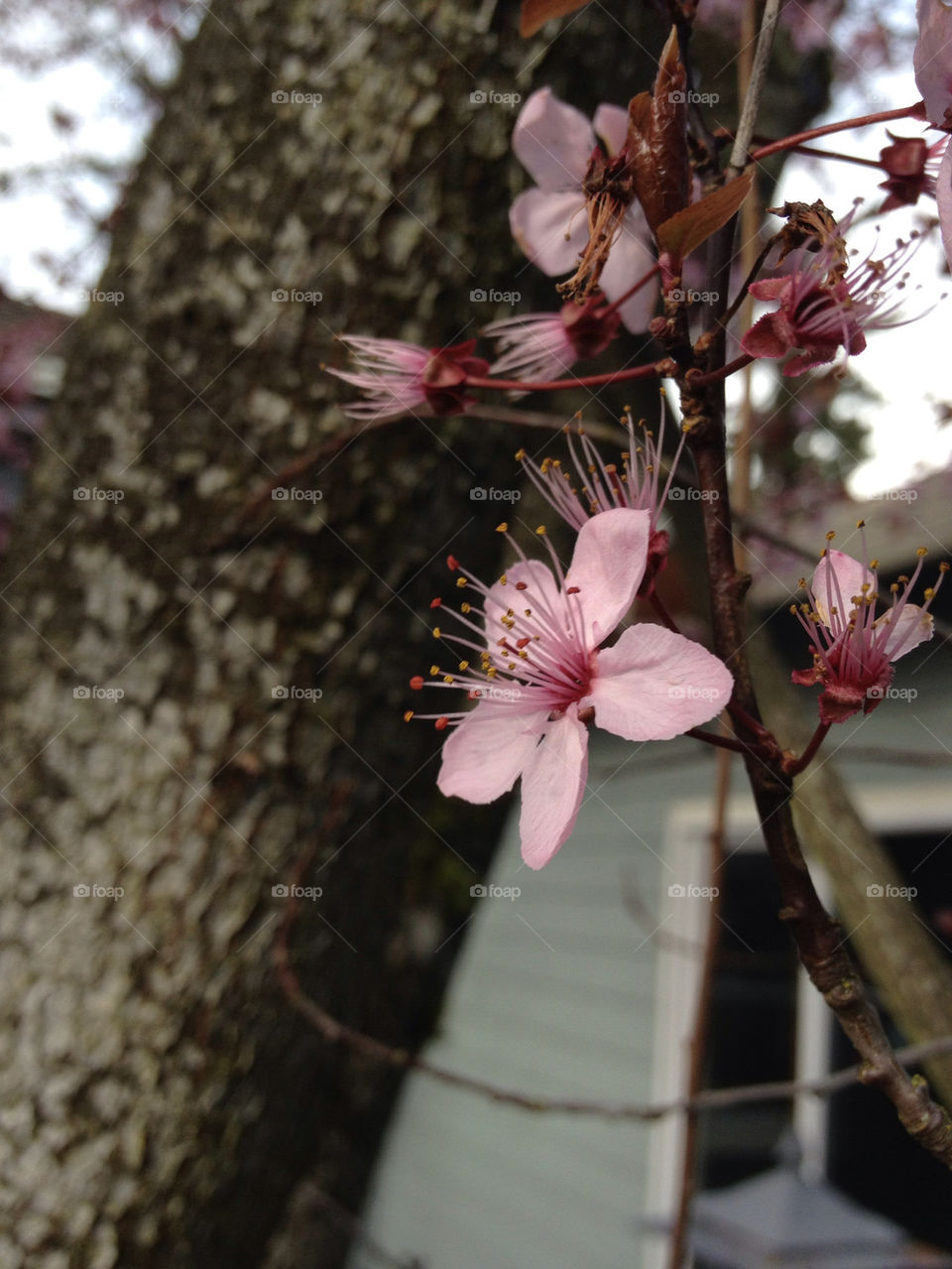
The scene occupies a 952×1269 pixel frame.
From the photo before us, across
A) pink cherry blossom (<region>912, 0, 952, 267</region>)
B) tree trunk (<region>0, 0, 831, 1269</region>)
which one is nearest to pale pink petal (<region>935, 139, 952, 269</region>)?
pink cherry blossom (<region>912, 0, 952, 267</region>)

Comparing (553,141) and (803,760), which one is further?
(553,141)

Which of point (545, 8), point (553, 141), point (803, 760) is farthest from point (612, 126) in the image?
point (803, 760)

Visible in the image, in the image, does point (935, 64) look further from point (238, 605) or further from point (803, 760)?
point (238, 605)

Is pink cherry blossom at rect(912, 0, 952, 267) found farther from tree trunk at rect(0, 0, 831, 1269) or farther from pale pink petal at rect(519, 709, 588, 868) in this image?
tree trunk at rect(0, 0, 831, 1269)

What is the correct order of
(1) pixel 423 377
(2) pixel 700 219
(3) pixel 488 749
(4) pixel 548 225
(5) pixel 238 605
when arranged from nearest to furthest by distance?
(2) pixel 700 219
(3) pixel 488 749
(1) pixel 423 377
(4) pixel 548 225
(5) pixel 238 605

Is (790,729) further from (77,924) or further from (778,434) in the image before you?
(778,434)

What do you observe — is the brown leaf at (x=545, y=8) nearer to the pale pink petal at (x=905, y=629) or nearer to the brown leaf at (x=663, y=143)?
the brown leaf at (x=663, y=143)

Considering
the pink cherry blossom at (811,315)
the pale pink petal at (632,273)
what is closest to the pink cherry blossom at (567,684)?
the pink cherry blossom at (811,315)

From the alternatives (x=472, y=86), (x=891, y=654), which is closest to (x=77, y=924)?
(x=891, y=654)
